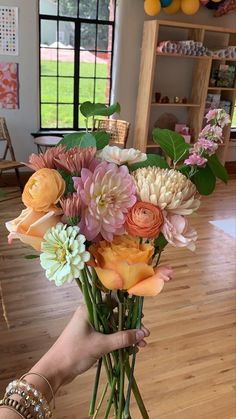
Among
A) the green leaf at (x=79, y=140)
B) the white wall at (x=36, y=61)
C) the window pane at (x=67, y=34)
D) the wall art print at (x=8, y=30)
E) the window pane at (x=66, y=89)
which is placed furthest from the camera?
the window pane at (x=66, y=89)

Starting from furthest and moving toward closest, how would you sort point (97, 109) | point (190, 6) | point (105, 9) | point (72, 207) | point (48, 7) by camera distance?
point (105, 9) < point (190, 6) < point (48, 7) < point (97, 109) < point (72, 207)

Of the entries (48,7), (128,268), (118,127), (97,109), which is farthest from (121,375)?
(48,7)

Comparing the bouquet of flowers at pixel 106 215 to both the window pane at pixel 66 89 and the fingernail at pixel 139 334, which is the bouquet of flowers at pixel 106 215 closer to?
the fingernail at pixel 139 334

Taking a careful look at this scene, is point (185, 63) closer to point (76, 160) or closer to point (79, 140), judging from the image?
point (79, 140)

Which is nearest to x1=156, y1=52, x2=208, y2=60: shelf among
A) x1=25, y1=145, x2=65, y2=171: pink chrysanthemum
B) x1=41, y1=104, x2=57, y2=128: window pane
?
x1=41, y1=104, x2=57, y2=128: window pane

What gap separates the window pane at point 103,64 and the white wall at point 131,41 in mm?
127

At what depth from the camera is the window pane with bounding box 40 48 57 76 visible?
4402 mm

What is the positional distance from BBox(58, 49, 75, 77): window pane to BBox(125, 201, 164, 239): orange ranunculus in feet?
14.2

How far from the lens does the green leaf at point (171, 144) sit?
0.70 meters

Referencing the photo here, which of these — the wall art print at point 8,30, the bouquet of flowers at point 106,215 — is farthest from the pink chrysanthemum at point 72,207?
the wall art print at point 8,30

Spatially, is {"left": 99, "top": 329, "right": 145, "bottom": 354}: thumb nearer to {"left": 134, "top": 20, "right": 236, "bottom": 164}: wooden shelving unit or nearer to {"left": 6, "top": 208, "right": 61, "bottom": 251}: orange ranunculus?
{"left": 6, "top": 208, "right": 61, "bottom": 251}: orange ranunculus

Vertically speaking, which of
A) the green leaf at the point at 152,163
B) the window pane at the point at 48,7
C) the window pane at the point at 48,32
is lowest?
the green leaf at the point at 152,163

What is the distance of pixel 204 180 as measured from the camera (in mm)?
698

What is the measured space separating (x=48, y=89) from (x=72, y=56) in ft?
1.54
